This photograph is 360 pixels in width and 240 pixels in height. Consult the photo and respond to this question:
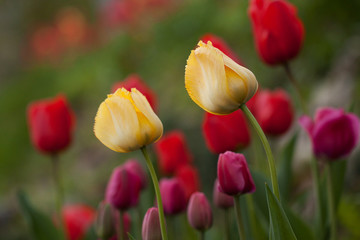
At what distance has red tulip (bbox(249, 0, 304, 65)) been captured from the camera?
93 cm

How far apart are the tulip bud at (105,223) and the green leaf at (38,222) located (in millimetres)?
354

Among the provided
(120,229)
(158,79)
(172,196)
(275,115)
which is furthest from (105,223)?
(158,79)

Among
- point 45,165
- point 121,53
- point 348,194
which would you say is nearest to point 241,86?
point 348,194

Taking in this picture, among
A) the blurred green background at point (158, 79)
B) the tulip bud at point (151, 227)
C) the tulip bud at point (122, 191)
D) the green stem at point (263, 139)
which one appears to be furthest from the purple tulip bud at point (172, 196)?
the blurred green background at point (158, 79)

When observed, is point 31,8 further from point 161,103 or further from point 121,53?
point 161,103

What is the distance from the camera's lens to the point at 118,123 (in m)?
0.64

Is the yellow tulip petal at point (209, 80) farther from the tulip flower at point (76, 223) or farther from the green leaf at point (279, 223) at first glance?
the tulip flower at point (76, 223)

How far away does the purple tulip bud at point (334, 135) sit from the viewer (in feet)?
2.63

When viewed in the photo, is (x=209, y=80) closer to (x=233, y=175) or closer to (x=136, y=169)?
(x=233, y=175)

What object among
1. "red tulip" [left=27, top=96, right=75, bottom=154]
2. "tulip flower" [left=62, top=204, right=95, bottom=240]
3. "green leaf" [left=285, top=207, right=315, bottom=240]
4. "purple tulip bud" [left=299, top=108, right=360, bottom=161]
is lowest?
"tulip flower" [left=62, top=204, right=95, bottom=240]

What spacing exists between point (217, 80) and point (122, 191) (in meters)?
0.36

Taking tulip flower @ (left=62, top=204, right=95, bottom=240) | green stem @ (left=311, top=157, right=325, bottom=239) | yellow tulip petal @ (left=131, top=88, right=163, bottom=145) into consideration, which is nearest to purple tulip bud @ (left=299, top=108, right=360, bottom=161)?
green stem @ (left=311, top=157, right=325, bottom=239)

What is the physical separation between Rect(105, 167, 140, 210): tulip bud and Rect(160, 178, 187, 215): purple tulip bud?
7 centimetres

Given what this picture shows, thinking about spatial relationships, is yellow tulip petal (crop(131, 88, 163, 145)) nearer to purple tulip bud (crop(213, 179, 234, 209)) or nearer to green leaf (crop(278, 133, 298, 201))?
purple tulip bud (crop(213, 179, 234, 209))
